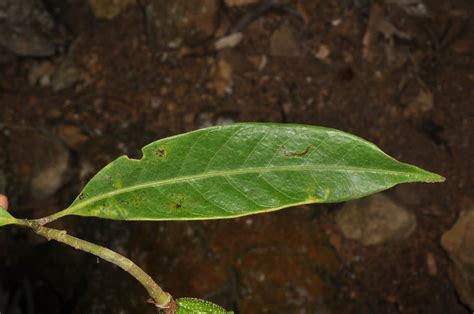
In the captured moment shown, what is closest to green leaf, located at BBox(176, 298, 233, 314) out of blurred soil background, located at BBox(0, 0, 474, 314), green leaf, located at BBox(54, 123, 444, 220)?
green leaf, located at BBox(54, 123, 444, 220)

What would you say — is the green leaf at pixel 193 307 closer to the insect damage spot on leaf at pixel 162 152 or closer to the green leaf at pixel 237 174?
the green leaf at pixel 237 174

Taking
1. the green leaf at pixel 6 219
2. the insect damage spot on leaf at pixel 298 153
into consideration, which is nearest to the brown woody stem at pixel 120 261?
the green leaf at pixel 6 219

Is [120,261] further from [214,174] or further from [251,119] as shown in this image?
[251,119]

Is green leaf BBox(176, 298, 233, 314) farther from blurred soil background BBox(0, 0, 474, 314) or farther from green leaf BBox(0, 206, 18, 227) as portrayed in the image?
blurred soil background BBox(0, 0, 474, 314)

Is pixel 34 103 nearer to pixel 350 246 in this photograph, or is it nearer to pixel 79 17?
pixel 79 17

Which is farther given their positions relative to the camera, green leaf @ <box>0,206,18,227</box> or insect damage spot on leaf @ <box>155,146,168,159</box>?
insect damage spot on leaf @ <box>155,146,168,159</box>

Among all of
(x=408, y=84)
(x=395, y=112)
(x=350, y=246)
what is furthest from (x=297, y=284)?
(x=408, y=84)
